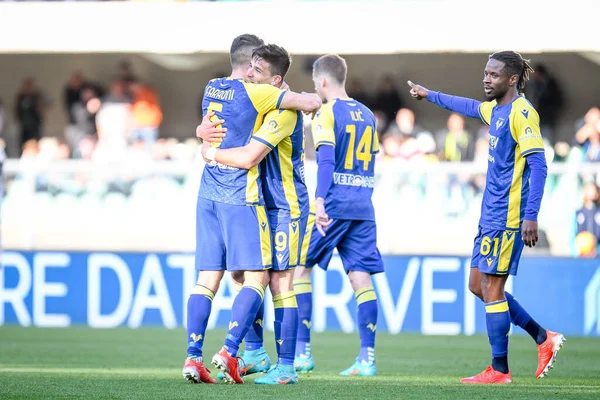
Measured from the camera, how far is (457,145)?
16531 mm

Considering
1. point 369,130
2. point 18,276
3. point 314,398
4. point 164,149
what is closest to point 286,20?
point 164,149

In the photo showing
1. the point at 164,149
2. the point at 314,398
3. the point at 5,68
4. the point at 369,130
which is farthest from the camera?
the point at 5,68

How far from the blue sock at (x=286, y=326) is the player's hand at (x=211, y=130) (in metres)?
1.06

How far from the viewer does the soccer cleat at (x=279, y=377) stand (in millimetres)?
→ 7012

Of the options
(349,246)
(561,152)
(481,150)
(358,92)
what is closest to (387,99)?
(358,92)

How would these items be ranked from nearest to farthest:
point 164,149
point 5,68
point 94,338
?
point 94,338, point 164,149, point 5,68

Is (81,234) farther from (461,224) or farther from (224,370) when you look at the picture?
(224,370)

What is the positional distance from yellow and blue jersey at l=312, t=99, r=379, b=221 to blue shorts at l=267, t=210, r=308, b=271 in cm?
130

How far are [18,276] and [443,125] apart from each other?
9.79m

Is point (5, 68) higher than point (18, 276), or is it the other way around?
point (5, 68)

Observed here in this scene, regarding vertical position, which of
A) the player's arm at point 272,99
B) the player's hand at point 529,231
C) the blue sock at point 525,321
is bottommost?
the blue sock at point 525,321

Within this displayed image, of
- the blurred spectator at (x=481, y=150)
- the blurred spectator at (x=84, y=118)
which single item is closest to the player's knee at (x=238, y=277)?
the blurred spectator at (x=481, y=150)

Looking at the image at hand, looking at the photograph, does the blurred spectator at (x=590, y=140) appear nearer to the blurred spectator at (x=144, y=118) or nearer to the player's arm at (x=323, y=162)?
the blurred spectator at (x=144, y=118)

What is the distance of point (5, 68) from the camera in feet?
76.1
